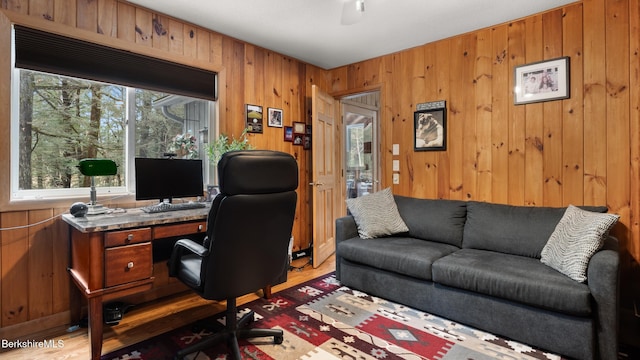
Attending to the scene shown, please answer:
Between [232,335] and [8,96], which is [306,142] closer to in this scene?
[232,335]

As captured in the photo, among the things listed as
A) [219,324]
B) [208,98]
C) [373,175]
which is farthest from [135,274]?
[373,175]

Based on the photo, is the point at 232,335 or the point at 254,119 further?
the point at 254,119

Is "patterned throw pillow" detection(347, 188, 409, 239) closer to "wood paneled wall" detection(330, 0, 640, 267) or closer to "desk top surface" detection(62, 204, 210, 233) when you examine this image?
"wood paneled wall" detection(330, 0, 640, 267)

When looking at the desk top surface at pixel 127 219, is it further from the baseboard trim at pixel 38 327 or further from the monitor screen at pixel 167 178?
the baseboard trim at pixel 38 327

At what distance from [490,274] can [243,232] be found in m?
1.67

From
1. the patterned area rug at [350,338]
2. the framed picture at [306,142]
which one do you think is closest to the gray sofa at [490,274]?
the patterned area rug at [350,338]

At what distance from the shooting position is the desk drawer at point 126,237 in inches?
74.7

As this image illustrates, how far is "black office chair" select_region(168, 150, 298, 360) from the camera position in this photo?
1614mm

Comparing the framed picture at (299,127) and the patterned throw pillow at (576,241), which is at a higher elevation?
the framed picture at (299,127)

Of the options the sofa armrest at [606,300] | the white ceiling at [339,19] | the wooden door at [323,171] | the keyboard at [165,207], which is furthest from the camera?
the wooden door at [323,171]

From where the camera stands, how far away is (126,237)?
1965 millimetres

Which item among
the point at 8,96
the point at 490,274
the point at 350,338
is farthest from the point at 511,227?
the point at 8,96

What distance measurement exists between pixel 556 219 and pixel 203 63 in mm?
3342

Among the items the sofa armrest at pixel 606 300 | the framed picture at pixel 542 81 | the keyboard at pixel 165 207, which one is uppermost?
the framed picture at pixel 542 81
